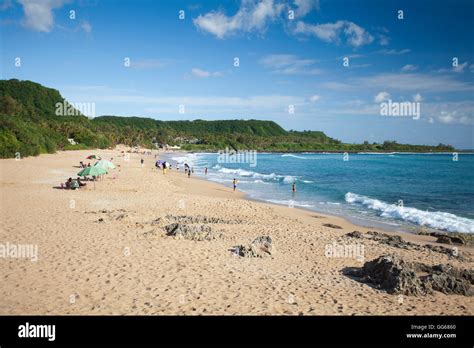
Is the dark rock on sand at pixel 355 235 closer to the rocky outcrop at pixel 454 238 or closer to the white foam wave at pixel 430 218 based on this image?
the rocky outcrop at pixel 454 238

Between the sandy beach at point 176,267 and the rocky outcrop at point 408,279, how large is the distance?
0.31 metres

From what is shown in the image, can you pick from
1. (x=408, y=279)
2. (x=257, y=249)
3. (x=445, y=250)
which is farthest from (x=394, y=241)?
(x=257, y=249)

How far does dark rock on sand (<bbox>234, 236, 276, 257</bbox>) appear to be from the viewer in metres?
11.5

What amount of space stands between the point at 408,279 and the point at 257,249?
15.3ft

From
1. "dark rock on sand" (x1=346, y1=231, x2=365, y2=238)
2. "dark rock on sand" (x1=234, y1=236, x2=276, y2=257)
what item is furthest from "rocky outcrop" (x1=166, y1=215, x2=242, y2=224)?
"dark rock on sand" (x1=346, y1=231, x2=365, y2=238)

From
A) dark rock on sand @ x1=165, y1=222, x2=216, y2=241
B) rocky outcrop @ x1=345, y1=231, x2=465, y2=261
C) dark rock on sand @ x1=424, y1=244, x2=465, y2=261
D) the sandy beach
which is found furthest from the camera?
rocky outcrop @ x1=345, y1=231, x2=465, y2=261

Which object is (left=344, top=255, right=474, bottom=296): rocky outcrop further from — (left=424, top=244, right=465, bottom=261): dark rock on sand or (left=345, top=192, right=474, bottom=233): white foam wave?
(left=345, top=192, right=474, bottom=233): white foam wave

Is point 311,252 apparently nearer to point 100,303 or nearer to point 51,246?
point 100,303

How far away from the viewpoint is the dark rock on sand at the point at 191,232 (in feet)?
43.3

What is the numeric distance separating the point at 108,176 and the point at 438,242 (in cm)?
2806

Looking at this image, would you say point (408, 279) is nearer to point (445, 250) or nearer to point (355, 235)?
point (445, 250)

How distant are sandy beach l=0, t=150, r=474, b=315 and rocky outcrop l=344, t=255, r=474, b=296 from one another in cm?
31
